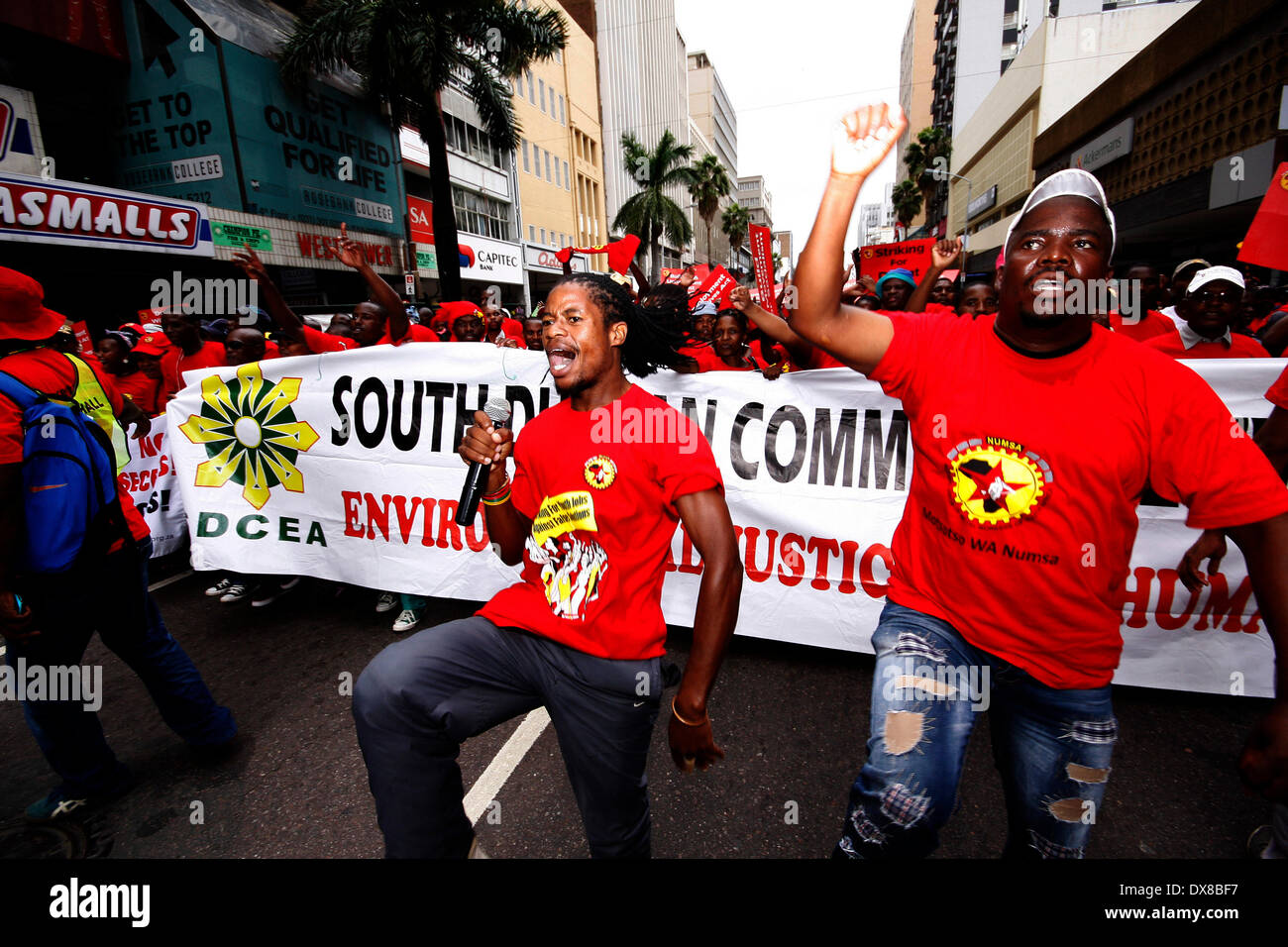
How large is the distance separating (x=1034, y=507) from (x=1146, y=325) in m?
4.85

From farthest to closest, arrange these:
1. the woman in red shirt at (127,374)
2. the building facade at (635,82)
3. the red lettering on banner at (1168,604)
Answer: the building facade at (635,82), the woman in red shirt at (127,374), the red lettering on banner at (1168,604)

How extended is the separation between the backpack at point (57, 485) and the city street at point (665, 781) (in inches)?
44.6

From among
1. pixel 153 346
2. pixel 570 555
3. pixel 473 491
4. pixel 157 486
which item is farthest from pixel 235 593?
pixel 570 555

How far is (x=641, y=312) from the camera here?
7.77 ft

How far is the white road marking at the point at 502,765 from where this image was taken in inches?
102

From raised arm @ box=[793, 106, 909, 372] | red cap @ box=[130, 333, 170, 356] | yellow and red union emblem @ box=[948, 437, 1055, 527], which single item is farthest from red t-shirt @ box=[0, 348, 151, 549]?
red cap @ box=[130, 333, 170, 356]

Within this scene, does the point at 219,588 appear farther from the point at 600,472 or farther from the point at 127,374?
the point at 600,472

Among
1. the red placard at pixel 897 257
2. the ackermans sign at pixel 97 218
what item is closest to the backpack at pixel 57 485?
the red placard at pixel 897 257

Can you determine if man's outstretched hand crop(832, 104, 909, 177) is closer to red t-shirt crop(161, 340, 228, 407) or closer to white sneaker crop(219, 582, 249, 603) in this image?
white sneaker crop(219, 582, 249, 603)

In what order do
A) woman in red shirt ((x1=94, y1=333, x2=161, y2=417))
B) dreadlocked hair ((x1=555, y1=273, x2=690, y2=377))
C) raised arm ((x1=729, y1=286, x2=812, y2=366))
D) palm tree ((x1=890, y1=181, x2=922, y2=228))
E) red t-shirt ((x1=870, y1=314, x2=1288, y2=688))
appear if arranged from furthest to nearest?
palm tree ((x1=890, y1=181, x2=922, y2=228)) → woman in red shirt ((x1=94, y1=333, x2=161, y2=417)) → raised arm ((x1=729, y1=286, x2=812, y2=366)) → dreadlocked hair ((x1=555, y1=273, x2=690, y2=377)) → red t-shirt ((x1=870, y1=314, x2=1288, y2=688))

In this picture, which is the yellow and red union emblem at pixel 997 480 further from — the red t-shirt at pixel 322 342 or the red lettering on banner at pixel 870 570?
the red t-shirt at pixel 322 342

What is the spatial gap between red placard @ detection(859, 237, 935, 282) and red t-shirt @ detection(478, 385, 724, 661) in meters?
6.87

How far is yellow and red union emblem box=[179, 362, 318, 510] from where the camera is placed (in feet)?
14.1

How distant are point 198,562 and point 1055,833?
5017 mm
